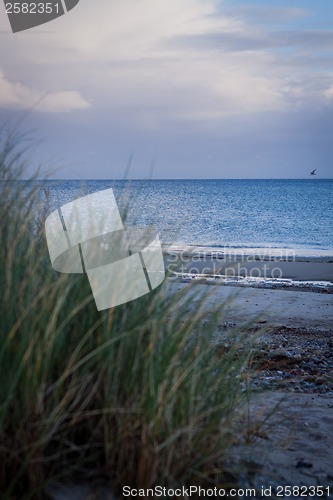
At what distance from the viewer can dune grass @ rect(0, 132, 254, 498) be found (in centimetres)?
234

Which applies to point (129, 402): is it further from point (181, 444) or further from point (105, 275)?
point (105, 275)

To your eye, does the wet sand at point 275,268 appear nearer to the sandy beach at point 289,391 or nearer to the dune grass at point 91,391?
the sandy beach at point 289,391

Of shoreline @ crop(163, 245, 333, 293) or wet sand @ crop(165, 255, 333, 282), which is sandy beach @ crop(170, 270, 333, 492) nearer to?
shoreline @ crop(163, 245, 333, 293)

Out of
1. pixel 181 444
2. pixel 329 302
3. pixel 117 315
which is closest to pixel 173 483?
pixel 181 444

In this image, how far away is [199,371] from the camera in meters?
2.94

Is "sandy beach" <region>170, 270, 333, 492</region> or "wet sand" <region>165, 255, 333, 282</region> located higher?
"sandy beach" <region>170, 270, 333, 492</region>

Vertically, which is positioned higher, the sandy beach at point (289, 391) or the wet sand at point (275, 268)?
the sandy beach at point (289, 391)

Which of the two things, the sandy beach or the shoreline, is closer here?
the sandy beach

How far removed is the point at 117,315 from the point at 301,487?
148cm

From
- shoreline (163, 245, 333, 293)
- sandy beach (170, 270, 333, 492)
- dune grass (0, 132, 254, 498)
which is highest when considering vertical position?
dune grass (0, 132, 254, 498)

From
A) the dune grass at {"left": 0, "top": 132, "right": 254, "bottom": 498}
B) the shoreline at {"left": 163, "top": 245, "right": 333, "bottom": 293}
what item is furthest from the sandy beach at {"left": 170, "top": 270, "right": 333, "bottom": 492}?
the shoreline at {"left": 163, "top": 245, "right": 333, "bottom": 293}

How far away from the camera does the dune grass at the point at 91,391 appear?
2344mm

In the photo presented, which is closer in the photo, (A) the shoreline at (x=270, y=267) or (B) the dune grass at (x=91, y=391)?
(B) the dune grass at (x=91, y=391)

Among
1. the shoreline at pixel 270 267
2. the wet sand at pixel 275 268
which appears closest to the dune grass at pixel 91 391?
the shoreline at pixel 270 267
